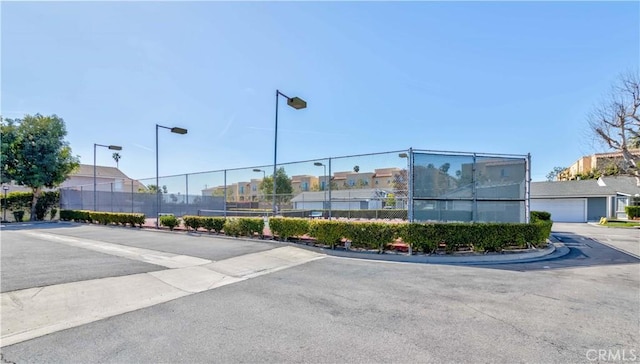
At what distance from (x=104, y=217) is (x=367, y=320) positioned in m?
21.1

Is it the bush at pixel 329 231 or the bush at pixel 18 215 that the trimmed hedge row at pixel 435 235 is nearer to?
the bush at pixel 329 231

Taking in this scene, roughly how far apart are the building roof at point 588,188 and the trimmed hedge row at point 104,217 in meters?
35.2

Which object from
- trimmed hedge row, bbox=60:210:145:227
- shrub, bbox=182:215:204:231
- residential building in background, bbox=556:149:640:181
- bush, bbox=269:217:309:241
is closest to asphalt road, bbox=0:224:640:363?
bush, bbox=269:217:309:241

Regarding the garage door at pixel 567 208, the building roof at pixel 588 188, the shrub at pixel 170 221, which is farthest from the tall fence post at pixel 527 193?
the building roof at pixel 588 188

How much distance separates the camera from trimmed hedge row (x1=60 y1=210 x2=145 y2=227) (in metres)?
17.3

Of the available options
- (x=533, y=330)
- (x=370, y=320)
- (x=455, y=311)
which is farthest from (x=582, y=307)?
(x=370, y=320)

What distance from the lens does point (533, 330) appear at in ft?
12.2

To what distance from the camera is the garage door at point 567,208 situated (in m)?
28.5

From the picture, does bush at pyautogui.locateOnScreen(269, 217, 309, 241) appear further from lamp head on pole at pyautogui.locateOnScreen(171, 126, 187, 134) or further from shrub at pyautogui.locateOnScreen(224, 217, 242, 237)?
lamp head on pole at pyautogui.locateOnScreen(171, 126, 187, 134)

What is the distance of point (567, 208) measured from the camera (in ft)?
96.2

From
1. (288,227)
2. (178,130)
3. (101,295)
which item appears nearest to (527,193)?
(288,227)

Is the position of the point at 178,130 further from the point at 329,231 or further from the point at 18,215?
the point at 18,215

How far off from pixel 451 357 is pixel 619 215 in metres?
38.2

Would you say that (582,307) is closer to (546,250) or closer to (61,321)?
(546,250)
